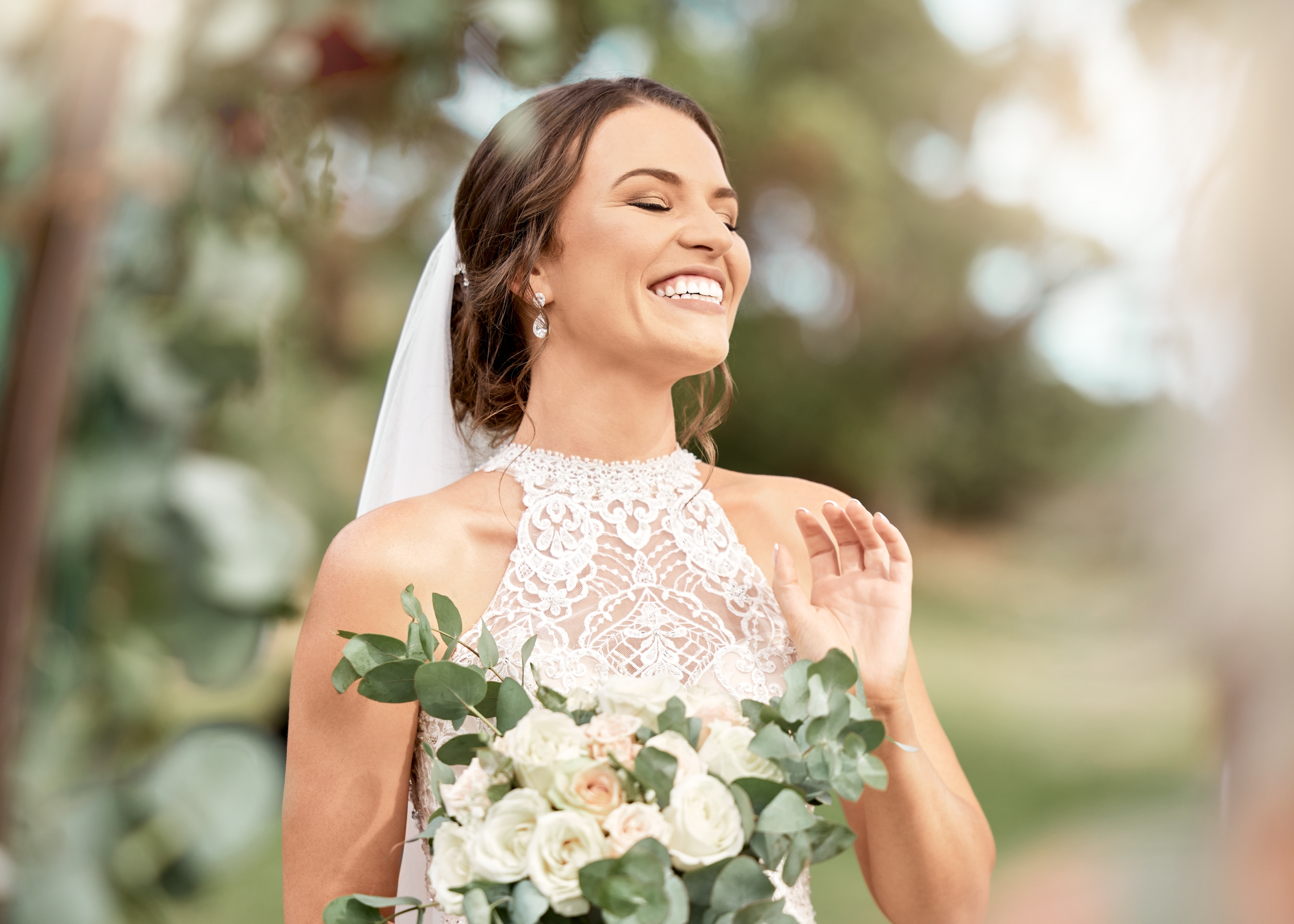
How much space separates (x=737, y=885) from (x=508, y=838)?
0.70 ft

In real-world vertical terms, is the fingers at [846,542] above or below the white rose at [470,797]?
above

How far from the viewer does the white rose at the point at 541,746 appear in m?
1.07

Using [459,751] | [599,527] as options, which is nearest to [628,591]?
[599,527]

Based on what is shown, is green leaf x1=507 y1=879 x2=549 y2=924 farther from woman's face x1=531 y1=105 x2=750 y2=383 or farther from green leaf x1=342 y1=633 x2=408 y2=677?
woman's face x1=531 y1=105 x2=750 y2=383

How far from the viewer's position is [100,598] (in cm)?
89

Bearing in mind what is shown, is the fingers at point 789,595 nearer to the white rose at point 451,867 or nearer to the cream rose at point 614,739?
the cream rose at point 614,739

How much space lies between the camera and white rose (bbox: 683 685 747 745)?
1.16 meters

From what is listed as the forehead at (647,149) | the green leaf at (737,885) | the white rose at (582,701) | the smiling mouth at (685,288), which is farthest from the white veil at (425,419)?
the green leaf at (737,885)

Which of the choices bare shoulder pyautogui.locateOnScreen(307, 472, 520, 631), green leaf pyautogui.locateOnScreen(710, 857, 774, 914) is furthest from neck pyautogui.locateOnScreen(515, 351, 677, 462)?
green leaf pyautogui.locateOnScreen(710, 857, 774, 914)

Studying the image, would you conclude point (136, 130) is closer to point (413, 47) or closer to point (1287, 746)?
point (413, 47)

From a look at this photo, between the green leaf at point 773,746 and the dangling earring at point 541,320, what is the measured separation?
33.3 inches

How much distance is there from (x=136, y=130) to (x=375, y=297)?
4.82 metres

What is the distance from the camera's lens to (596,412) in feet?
5.74

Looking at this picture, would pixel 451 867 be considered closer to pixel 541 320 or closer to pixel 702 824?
pixel 702 824
